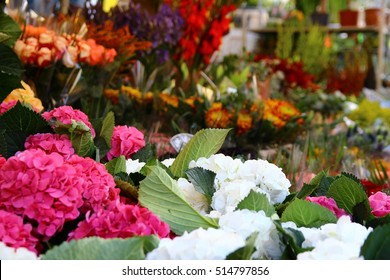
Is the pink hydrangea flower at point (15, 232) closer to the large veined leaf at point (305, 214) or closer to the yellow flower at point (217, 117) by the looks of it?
the large veined leaf at point (305, 214)

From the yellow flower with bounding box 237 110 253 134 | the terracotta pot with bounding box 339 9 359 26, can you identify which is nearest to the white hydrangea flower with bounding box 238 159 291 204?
the yellow flower with bounding box 237 110 253 134

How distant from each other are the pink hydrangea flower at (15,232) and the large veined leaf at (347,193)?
1.62 feet

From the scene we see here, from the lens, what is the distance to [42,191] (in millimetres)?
966

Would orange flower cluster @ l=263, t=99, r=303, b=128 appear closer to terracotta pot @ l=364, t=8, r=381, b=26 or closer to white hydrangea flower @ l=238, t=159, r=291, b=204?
white hydrangea flower @ l=238, t=159, r=291, b=204

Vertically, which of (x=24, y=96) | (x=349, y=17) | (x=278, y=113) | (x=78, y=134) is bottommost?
(x=349, y=17)

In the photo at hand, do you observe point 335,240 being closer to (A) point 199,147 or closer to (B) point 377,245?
(B) point 377,245

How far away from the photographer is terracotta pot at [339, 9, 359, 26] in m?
7.41

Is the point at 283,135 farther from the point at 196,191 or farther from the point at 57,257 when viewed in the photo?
the point at 57,257

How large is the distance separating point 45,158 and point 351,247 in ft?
1.39

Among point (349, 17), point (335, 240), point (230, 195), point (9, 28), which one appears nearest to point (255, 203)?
point (230, 195)

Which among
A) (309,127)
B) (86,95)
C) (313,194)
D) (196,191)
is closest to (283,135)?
(309,127)

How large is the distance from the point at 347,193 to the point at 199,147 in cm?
29

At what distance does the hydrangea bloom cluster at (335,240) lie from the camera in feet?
2.95

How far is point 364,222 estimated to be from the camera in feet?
3.62
